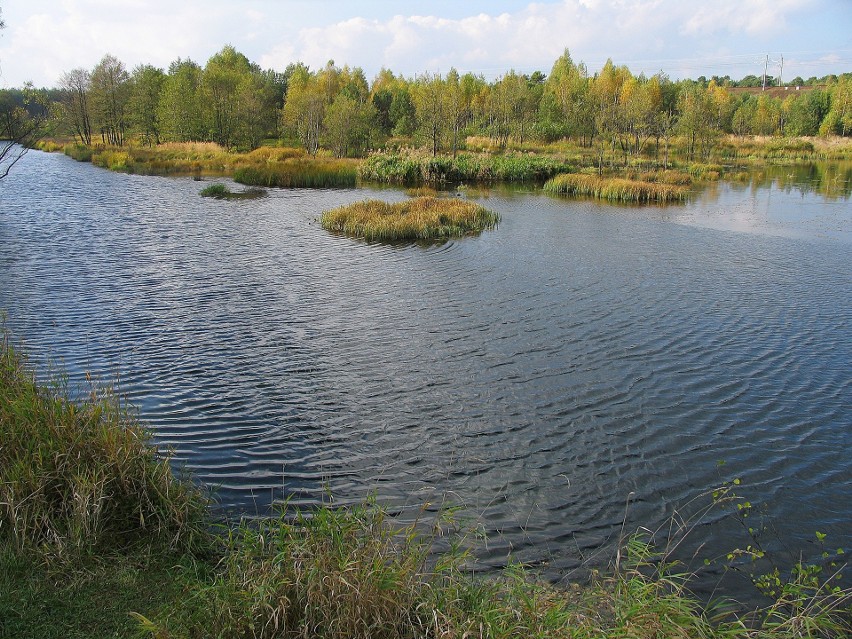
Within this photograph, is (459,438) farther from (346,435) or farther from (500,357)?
(500,357)

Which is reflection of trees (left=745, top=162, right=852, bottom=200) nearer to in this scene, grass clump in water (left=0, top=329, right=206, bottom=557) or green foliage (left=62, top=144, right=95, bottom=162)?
grass clump in water (left=0, top=329, right=206, bottom=557)

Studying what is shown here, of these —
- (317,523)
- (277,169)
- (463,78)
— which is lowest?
(317,523)

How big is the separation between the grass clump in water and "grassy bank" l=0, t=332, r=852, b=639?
0.05 feet

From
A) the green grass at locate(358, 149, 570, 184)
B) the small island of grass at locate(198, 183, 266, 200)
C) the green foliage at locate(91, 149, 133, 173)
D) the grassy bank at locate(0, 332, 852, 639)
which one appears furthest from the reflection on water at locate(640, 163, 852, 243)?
the green foliage at locate(91, 149, 133, 173)

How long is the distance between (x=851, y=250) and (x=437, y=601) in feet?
71.2

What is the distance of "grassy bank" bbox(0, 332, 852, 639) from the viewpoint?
12.7 ft

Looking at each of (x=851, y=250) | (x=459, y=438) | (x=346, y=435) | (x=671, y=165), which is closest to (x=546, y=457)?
(x=459, y=438)

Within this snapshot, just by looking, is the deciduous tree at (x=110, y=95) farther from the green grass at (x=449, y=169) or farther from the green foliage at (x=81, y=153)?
the green grass at (x=449, y=169)

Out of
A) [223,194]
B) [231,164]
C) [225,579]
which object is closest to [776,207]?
[223,194]

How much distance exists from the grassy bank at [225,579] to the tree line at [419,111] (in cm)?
4701

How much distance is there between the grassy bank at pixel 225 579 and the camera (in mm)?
3885

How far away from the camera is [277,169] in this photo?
37438mm

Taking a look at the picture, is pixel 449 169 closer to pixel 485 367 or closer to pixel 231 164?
pixel 231 164

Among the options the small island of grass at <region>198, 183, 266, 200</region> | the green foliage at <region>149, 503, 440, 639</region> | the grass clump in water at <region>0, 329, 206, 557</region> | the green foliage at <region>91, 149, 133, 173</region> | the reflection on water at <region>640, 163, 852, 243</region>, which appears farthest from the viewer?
the green foliage at <region>91, 149, 133, 173</region>
